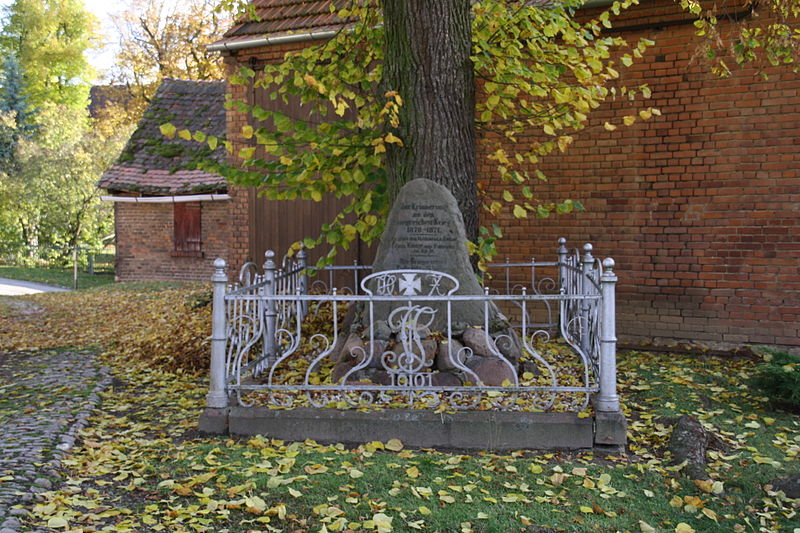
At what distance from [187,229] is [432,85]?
1339 centimetres

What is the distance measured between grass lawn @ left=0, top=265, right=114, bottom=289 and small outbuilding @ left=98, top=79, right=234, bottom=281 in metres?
2.40

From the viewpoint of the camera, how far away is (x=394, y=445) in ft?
16.1

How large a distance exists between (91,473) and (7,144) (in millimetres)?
26724

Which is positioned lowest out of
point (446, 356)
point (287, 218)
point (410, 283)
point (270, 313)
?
point (446, 356)

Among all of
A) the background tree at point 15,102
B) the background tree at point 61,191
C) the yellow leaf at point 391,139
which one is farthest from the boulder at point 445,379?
the background tree at point 15,102

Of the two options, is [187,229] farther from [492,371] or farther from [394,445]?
[394,445]

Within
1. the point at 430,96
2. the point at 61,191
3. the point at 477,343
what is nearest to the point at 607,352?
the point at 477,343

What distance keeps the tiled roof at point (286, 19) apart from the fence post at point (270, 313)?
4.75m

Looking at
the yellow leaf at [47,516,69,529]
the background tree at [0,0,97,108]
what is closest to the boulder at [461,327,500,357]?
the yellow leaf at [47,516,69,529]

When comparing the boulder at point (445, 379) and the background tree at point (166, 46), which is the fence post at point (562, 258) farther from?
the background tree at point (166, 46)

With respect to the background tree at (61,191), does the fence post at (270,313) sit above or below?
below

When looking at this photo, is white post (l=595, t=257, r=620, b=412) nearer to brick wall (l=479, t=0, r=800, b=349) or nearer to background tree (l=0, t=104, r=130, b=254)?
brick wall (l=479, t=0, r=800, b=349)

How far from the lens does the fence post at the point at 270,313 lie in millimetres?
6559

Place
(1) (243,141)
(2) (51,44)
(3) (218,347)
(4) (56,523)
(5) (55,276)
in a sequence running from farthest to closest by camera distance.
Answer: (2) (51,44) < (5) (55,276) < (1) (243,141) < (3) (218,347) < (4) (56,523)
